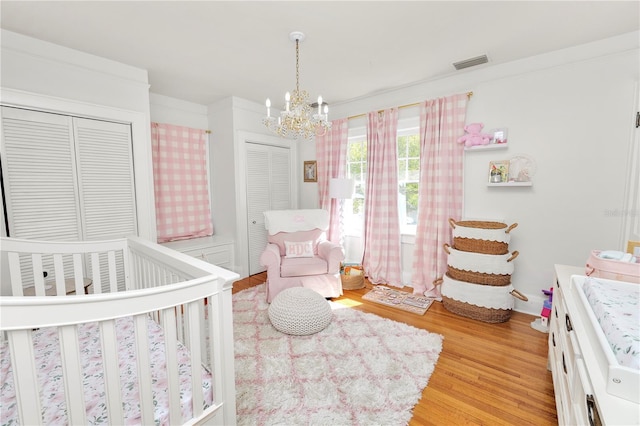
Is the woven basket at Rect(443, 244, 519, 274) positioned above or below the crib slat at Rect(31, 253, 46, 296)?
below

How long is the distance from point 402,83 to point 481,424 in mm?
3096

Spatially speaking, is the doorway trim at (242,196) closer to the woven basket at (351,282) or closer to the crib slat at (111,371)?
the woven basket at (351,282)

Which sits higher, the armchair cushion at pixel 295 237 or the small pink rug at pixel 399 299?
the armchair cushion at pixel 295 237

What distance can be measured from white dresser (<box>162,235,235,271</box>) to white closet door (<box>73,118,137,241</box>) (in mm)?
707

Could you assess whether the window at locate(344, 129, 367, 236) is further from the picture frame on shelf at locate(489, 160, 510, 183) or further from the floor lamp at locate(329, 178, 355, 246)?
the picture frame on shelf at locate(489, 160, 510, 183)

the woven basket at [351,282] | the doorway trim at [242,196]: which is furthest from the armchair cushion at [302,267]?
the doorway trim at [242,196]

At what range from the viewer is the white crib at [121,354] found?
731 millimetres

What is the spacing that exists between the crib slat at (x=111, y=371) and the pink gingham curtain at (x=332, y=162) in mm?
3167

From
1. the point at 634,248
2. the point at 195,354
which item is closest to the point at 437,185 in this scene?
the point at 634,248

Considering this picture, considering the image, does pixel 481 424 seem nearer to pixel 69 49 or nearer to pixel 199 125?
pixel 69 49

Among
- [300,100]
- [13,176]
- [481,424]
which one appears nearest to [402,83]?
[300,100]

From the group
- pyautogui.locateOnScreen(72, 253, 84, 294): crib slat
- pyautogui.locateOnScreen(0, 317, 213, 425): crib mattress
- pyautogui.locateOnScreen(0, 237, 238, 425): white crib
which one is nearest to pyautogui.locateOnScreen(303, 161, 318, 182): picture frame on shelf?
pyautogui.locateOnScreen(0, 237, 238, 425): white crib

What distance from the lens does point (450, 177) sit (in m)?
2.93

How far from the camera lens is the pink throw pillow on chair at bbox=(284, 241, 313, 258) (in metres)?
3.20
